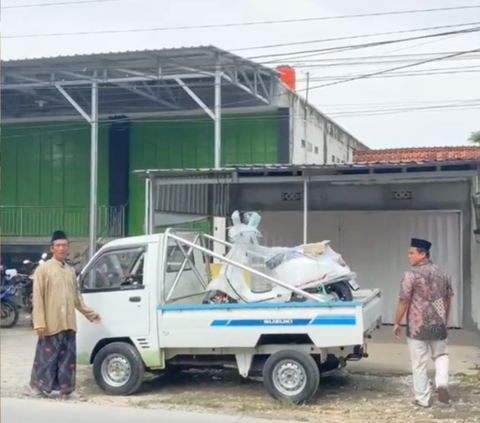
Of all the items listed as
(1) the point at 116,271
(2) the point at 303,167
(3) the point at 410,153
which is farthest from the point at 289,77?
(1) the point at 116,271

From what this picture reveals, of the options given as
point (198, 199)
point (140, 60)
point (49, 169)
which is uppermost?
point (140, 60)

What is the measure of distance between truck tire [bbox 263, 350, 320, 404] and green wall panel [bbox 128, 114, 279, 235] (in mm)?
11555

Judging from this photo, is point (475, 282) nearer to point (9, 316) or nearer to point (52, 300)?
point (52, 300)

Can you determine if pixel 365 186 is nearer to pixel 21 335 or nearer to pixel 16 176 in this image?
pixel 21 335

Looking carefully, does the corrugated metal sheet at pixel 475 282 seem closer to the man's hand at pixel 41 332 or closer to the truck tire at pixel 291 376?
the truck tire at pixel 291 376

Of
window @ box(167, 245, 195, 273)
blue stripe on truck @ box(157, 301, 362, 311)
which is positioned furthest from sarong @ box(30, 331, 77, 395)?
window @ box(167, 245, 195, 273)

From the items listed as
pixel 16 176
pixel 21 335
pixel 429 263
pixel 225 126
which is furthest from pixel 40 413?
pixel 16 176

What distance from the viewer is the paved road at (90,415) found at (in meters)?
7.73

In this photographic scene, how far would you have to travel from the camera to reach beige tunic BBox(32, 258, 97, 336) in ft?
28.2

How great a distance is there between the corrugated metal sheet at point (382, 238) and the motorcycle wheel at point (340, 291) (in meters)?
Result: 6.03

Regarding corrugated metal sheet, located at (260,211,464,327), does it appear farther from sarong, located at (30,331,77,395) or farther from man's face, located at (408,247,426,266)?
sarong, located at (30,331,77,395)

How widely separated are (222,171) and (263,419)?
6.03 metres

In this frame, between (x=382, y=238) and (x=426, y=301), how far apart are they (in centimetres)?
716

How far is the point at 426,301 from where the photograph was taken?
831 cm
